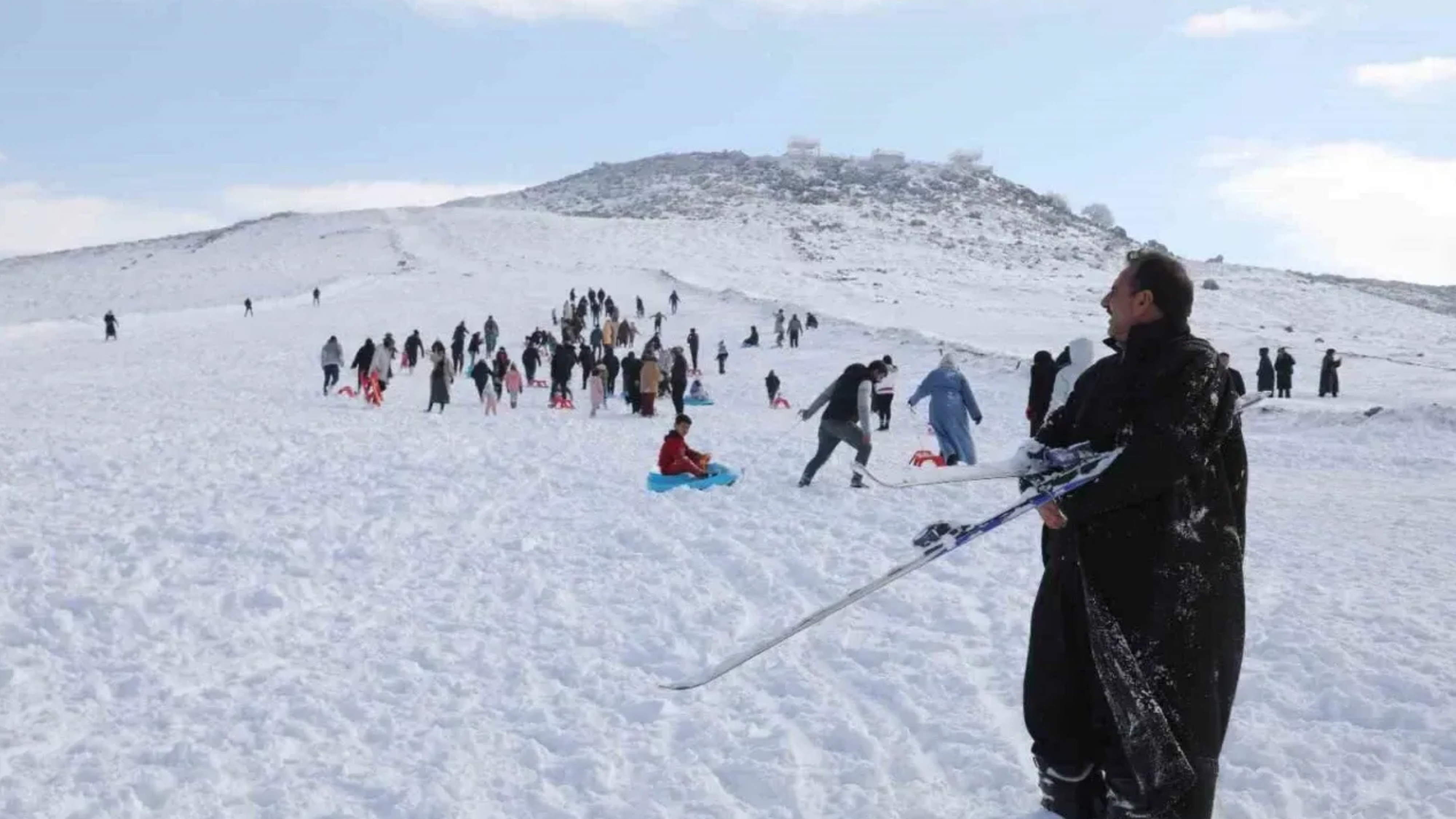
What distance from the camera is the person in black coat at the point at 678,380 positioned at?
69.4 feet

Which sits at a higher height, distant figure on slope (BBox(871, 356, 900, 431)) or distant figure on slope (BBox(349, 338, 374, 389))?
distant figure on slope (BBox(349, 338, 374, 389))

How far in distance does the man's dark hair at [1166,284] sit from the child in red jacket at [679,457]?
8.93 m

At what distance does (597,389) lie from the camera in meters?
20.7

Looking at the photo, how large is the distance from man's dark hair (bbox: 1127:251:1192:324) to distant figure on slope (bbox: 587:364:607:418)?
56.9ft

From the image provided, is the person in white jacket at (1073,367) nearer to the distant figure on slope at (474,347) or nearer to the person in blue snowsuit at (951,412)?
the person in blue snowsuit at (951,412)

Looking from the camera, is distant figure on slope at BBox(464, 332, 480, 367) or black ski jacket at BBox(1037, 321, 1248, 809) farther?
distant figure on slope at BBox(464, 332, 480, 367)

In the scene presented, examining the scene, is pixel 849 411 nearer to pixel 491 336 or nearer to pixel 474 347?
pixel 474 347

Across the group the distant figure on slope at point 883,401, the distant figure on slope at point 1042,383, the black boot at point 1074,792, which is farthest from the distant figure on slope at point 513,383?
the black boot at point 1074,792

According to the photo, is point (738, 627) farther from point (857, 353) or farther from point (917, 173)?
point (917, 173)

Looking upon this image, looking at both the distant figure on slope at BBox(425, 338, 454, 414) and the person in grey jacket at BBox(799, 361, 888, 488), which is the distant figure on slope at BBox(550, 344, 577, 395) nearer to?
the distant figure on slope at BBox(425, 338, 454, 414)

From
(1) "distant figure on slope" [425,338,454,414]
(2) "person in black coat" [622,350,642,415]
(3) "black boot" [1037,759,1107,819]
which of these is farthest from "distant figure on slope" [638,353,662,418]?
(3) "black boot" [1037,759,1107,819]

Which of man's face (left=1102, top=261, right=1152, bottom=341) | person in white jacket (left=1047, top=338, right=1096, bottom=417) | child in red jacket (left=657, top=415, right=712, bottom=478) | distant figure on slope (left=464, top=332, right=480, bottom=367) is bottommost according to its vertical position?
child in red jacket (left=657, top=415, right=712, bottom=478)

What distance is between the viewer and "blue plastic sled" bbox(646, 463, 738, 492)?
12.3 metres

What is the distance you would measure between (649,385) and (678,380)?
105 cm
